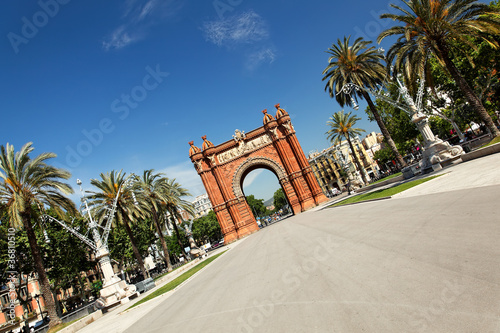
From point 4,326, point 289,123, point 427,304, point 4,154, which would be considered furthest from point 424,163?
point 4,326

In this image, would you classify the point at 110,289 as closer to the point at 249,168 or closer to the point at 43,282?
the point at 43,282

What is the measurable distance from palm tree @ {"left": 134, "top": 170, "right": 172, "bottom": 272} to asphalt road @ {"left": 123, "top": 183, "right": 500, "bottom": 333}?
2401cm

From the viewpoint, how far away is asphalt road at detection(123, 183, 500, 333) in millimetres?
2879

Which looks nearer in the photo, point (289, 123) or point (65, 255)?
point (65, 255)

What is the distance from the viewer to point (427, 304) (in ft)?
9.86

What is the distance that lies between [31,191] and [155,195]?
16454mm

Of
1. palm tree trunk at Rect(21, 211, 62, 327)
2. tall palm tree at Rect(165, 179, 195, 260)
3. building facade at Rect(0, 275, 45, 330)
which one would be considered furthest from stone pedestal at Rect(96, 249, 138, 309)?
building facade at Rect(0, 275, 45, 330)

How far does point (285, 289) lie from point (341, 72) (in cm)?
2465

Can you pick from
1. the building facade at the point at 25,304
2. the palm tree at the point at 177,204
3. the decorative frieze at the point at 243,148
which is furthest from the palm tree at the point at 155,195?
the building facade at the point at 25,304

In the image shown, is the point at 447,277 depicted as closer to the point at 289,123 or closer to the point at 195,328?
the point at 195,328

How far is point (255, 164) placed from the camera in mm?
36625

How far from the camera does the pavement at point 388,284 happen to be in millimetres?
2883

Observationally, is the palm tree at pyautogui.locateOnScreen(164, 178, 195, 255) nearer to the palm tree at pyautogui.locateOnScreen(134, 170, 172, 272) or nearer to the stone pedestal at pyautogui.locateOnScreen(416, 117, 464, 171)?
the palm tree at pyautogui.locateOnScreen(134, 170, 172, 272)

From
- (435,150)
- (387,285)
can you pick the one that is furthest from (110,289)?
(435,150)
